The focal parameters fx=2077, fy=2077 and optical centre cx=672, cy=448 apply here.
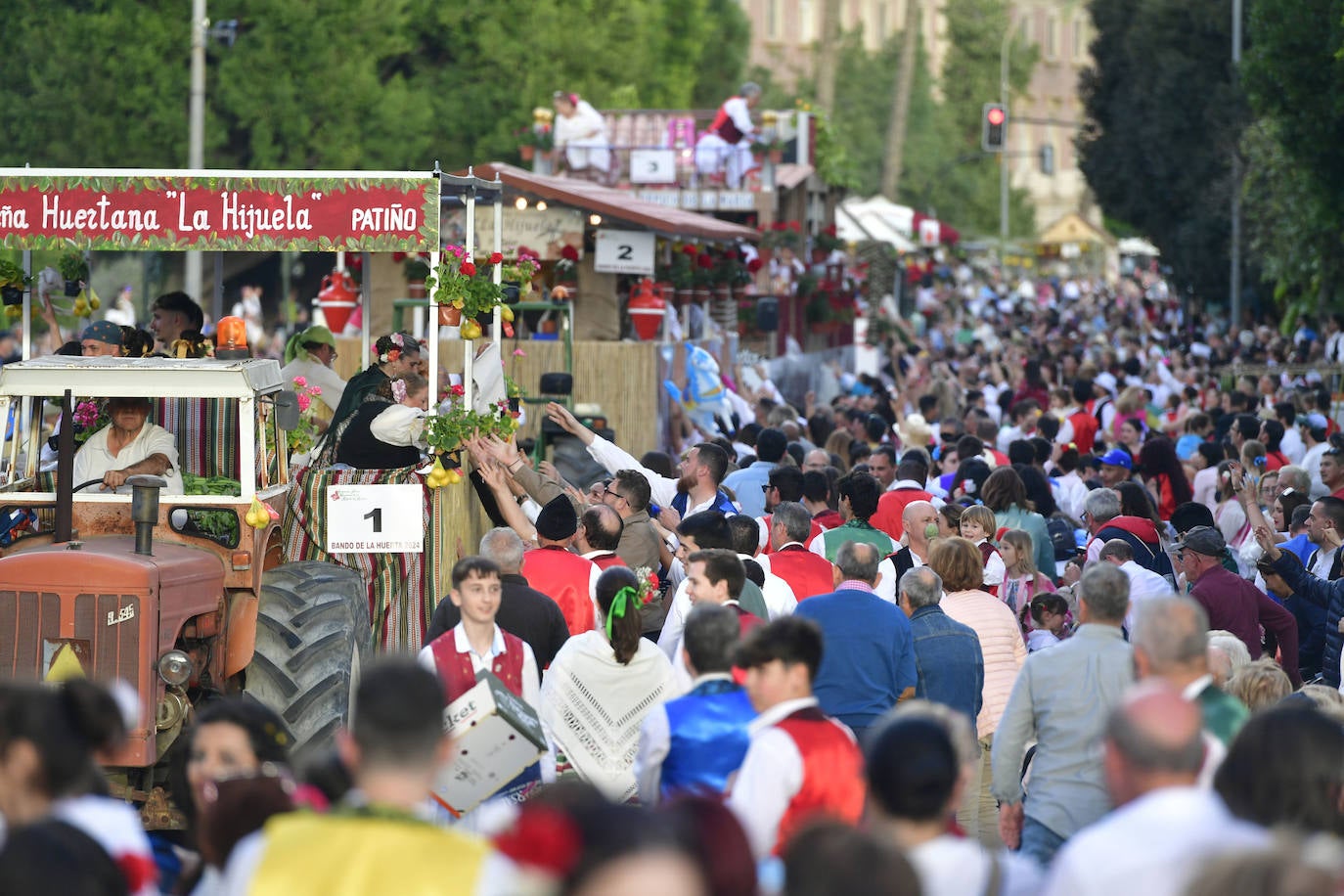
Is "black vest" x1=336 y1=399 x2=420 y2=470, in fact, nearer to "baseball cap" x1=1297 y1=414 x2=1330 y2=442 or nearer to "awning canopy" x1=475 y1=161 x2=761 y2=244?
"awning canopy" x1=475 y1=161 x2=761 y2=244

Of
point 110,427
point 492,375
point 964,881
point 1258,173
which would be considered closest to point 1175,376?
point 1258,173

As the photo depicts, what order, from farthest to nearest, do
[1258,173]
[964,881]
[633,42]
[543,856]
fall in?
[633,42], [1258,173], [964,881], [543,856]

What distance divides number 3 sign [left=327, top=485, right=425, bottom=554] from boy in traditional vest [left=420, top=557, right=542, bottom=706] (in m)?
2.50

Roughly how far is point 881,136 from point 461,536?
6440 cm

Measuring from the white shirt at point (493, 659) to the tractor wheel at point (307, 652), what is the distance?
4.43 feet

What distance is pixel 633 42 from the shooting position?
4441 cm

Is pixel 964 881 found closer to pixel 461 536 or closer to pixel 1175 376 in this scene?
pixel 461 536

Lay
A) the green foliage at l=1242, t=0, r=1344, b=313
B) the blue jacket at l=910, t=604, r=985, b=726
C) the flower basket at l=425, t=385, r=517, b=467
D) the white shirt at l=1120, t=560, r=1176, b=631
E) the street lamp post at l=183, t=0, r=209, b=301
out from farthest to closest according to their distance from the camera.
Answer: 1. the street lamp post at l=183, t=0, r=209, b=301
2. the green foliage at l=1242, t=0, r=1344, b=313
3. the flower basket at l=425, t=385, r=517, b=467
4. the white shirt at l=1120, t=560, r=1176, b=631
5. the blue jacket at l=910, t=604, r=985, b=726

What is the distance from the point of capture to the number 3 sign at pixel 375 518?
10.4 metres

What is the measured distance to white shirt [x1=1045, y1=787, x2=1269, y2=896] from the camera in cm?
473

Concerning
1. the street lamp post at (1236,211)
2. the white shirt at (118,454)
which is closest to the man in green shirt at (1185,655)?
the white shirt at (118,454)

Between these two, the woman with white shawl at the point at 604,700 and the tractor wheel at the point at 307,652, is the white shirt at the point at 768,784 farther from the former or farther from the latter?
the tractor wheel at the point at 307,652

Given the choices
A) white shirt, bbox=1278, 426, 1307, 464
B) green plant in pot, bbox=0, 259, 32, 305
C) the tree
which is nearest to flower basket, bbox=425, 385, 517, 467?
green plant in pot, bbox=0, 259, 32, 305

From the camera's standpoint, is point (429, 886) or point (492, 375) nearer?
point (429, 886)
